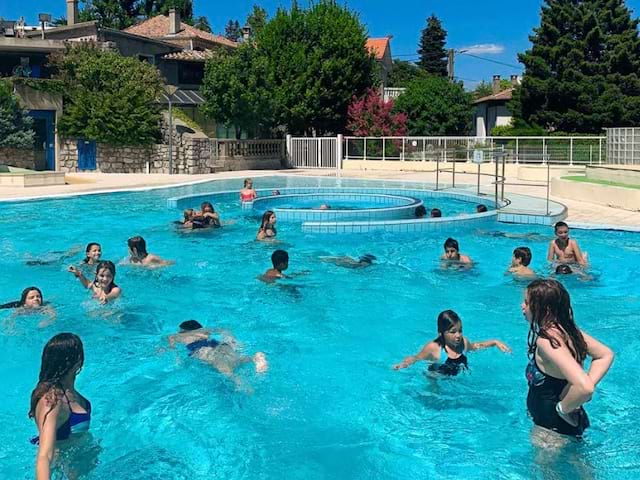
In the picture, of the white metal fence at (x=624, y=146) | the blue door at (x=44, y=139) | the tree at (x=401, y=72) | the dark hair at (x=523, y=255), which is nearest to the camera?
the dark hair at (x=523, y=255)

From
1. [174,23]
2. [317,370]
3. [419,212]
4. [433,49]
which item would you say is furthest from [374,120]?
[433,49]

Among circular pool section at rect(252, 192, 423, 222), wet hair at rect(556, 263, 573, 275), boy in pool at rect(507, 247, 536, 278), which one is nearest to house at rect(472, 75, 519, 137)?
circular pool section at rect(252, 192, 423, 222)

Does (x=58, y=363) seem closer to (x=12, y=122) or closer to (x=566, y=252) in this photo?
(x=566, y=252)

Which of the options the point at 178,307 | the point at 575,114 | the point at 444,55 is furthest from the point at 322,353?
the point at 444,55

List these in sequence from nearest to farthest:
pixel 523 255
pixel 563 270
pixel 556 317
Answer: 1. pixel 556 317
2. pixel 523 255
3. pixel 563 270

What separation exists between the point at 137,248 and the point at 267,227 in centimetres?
331

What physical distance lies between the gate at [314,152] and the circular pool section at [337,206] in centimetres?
1421

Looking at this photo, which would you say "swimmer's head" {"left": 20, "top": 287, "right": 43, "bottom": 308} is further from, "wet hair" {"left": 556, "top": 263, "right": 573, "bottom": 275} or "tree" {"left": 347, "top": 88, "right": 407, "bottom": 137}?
"tree" {"left": 347, "top": 88, "right": 407, "bottom": 137}

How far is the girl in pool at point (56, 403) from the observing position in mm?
3949

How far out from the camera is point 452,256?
36.9 ft

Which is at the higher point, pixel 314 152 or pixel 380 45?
pixel 380 45

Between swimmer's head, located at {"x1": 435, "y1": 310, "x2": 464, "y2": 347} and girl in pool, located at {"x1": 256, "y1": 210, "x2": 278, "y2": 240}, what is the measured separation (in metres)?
7.75

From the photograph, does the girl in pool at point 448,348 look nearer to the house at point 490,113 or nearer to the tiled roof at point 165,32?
the tiled roof at point 165,32

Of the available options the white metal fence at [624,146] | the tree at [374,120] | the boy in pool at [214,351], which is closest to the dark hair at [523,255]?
the boy in pool at [214,351]
